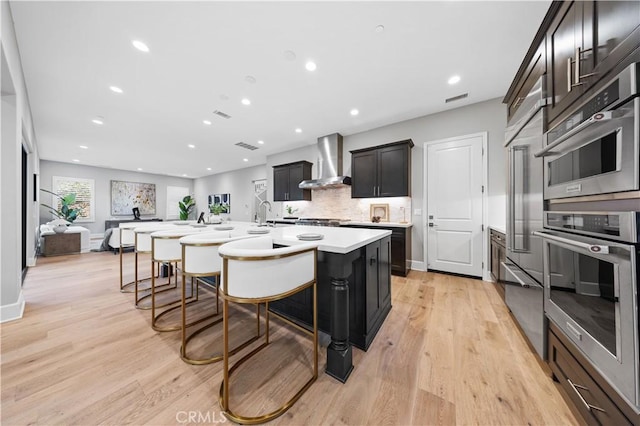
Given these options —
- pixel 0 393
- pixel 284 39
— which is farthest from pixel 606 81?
pixel 0 393

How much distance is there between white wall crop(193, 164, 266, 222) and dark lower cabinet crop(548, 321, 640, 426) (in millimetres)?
7857

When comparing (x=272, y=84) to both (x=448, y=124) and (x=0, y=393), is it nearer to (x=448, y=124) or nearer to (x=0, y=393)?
(x=448, y=124)

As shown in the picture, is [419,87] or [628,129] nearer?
[628,129]

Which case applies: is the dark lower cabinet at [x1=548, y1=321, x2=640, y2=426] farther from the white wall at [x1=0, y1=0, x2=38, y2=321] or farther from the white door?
the white wall at [x1=0, y1=0, x2=38, y2=321]

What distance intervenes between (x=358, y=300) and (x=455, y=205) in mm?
2956

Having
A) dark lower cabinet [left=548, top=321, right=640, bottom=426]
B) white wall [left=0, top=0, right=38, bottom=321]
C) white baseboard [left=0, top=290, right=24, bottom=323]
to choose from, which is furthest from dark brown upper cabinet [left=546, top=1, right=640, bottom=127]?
white baseboard [left=0, top=290, right=24, bottom=323]

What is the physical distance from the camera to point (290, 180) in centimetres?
579

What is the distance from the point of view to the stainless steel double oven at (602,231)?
814mm

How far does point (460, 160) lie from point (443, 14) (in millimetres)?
2348

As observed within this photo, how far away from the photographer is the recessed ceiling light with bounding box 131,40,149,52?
7.30ft

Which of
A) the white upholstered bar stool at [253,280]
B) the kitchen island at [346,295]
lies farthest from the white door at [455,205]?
the white upholstered bar stool at [253,280]

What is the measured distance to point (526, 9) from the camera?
73.3 inches

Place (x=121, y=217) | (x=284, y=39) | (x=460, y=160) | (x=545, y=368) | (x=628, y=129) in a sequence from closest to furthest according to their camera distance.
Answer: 1. (x=628, y=129)
2. (x=545, y=368)
3. (x=284, y=39)
4. (x=460, y=160)
5. (x=121, y=217)

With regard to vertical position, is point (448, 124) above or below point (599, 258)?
above
